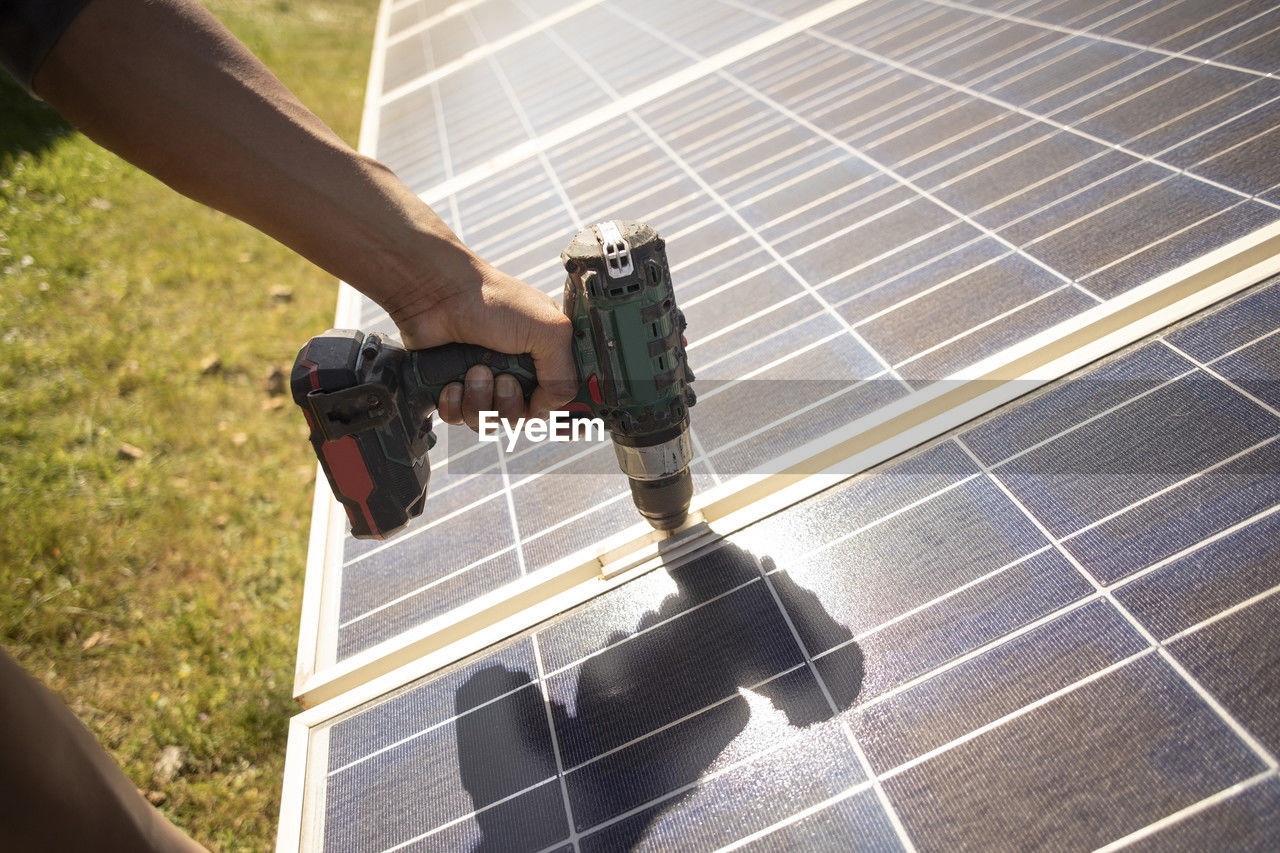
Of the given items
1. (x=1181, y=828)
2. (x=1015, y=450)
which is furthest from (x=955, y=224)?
(x=1181, y=828)

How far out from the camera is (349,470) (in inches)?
A: 87.3

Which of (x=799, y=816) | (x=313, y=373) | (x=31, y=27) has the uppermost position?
(x=31, y=27)

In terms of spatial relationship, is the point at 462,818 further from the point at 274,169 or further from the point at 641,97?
the point at 641,97

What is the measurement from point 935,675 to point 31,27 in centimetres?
246

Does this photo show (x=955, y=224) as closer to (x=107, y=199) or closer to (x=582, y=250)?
(x=582, y=250)

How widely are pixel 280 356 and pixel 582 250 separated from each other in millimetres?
5029

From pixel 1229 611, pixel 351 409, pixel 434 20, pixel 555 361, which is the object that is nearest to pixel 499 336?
pixel 555 361

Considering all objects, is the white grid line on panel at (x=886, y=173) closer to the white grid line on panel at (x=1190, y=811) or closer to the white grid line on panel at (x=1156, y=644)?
the white grid line on panel at (x=1156, y=644)

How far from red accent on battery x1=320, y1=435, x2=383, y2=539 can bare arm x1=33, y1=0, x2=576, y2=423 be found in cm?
27

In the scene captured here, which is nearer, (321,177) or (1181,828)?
(1181,828)

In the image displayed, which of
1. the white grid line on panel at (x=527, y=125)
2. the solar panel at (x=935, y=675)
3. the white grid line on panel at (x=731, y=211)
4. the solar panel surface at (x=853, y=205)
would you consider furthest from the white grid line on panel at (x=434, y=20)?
the solar panel at (x=935, y=675)

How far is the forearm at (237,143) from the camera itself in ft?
6.29

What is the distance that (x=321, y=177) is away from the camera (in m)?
2.06

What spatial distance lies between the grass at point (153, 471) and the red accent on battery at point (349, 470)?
1897 millimetres
